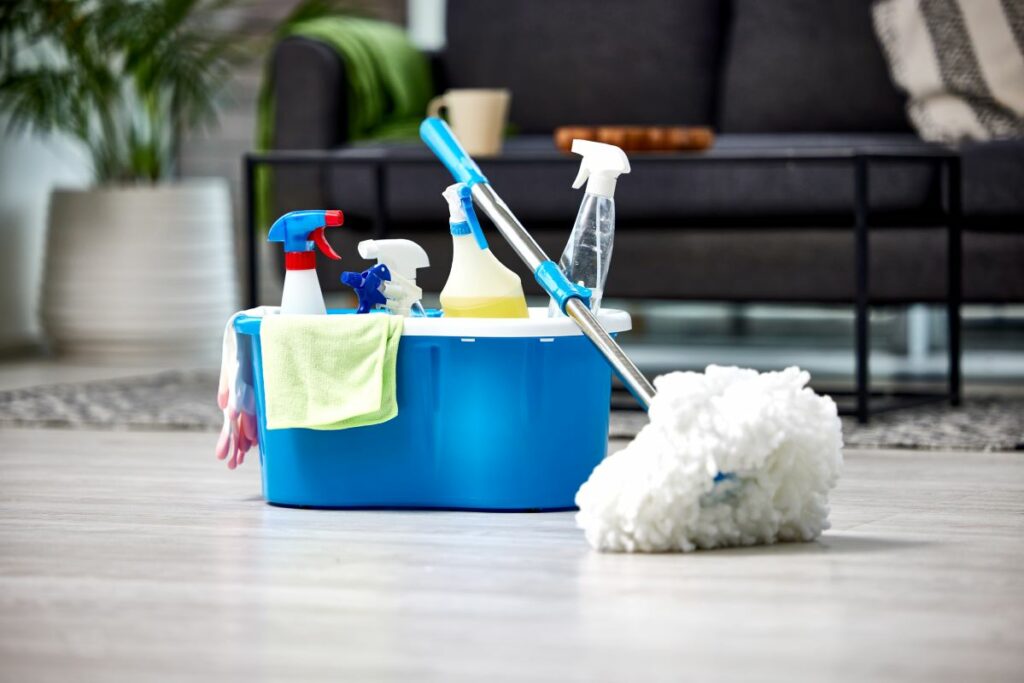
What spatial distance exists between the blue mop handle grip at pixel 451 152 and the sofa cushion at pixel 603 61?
176 cm

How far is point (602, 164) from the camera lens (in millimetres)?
1551

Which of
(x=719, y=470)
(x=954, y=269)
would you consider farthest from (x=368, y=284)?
(x=954, y=269)

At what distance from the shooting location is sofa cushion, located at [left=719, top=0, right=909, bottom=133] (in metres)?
3.19

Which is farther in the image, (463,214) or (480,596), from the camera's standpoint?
(463,214)

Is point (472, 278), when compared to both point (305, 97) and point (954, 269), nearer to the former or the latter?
point (954, 269)

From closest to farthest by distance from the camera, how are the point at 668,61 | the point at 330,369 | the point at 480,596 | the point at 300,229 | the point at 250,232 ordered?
1. the point at 480,596
2. the point at 330,369
3. the point at 300,229
4. the point at 250,232
5. the point at 668,61

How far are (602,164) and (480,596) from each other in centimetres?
55

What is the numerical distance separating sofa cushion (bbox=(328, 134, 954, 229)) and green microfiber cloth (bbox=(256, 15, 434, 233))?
0.81 feet

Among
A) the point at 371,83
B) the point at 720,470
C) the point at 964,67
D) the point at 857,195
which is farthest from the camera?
the point at 371,83

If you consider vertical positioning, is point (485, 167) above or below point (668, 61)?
below

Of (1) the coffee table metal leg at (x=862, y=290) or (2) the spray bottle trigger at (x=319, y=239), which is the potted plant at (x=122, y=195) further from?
(2) the spray bottle trigger at (x=319, y=239)

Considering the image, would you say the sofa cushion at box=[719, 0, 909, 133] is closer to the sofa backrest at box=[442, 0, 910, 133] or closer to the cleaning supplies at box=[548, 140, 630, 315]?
the sofa backrest at box=[442, 0, 910, 133]

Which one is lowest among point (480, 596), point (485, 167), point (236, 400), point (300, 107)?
point (480, 596)

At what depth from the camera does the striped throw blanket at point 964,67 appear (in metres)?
2.81
